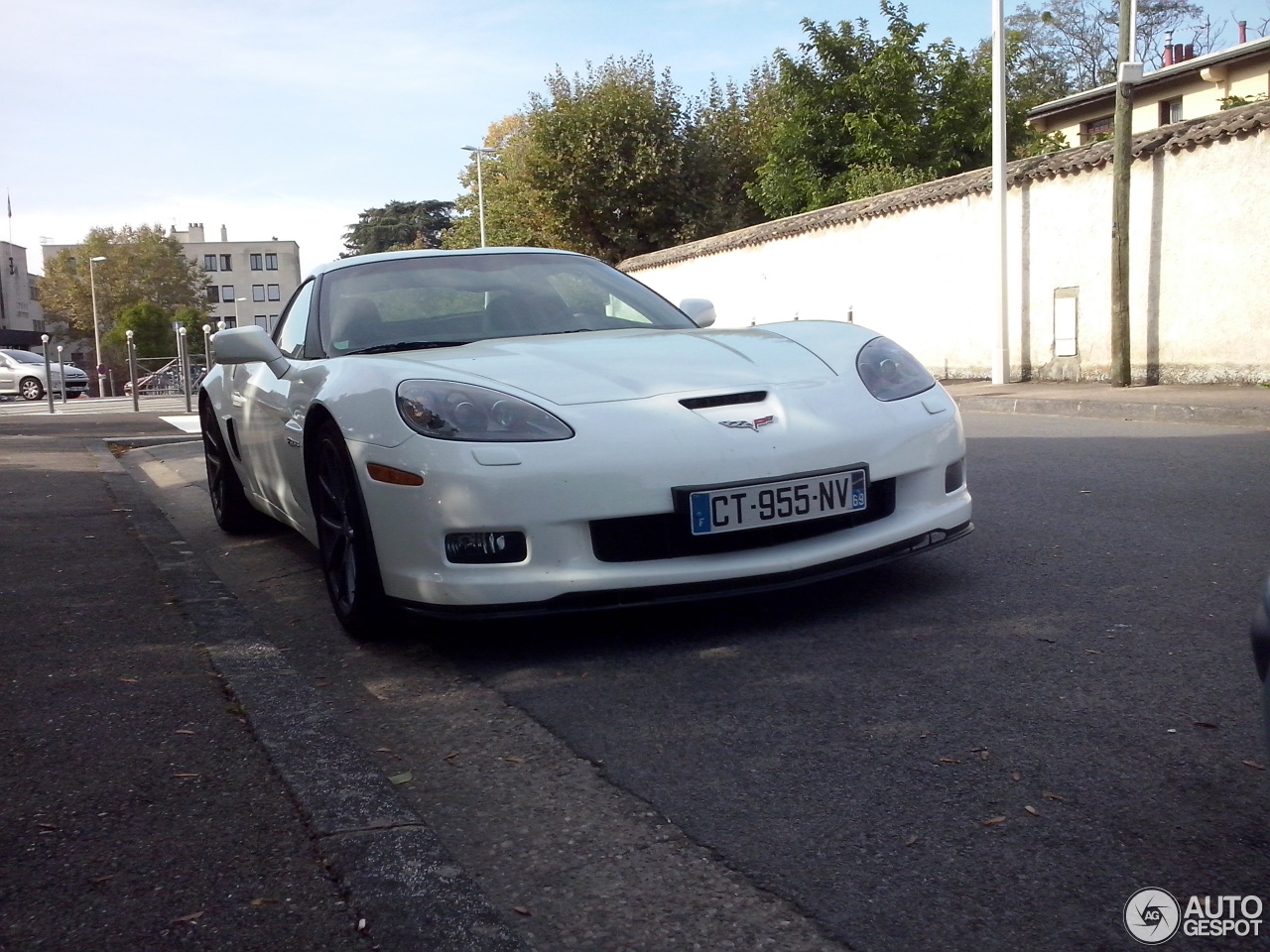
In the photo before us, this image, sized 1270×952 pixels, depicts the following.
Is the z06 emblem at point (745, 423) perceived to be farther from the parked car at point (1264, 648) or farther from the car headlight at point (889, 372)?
the parked car at point (1264, 648)

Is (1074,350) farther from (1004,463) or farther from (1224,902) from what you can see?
(1224,902)

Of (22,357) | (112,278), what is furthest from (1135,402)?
(112,278)

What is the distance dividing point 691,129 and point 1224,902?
128ft

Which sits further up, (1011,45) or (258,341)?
(1011,45)

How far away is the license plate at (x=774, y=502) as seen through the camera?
335 centimetres

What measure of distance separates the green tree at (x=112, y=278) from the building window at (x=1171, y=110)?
5421cm

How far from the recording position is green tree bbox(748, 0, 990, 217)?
1157 inches

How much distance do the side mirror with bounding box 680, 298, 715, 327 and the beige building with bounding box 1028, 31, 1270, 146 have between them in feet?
66.1

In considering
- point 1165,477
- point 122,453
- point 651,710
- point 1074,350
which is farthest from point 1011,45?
point 651,710

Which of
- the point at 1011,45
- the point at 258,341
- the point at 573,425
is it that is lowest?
the point at 573,425

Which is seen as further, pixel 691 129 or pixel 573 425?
pixel 691 129

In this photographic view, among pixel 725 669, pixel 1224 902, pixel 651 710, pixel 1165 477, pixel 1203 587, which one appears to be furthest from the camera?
pixel 1165 477

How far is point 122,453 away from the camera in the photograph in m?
12.5

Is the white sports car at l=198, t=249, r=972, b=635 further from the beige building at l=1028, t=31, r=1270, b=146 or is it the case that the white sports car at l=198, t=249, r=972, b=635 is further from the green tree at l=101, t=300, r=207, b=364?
the green tree at l=101, t=300, r=207, b=364
